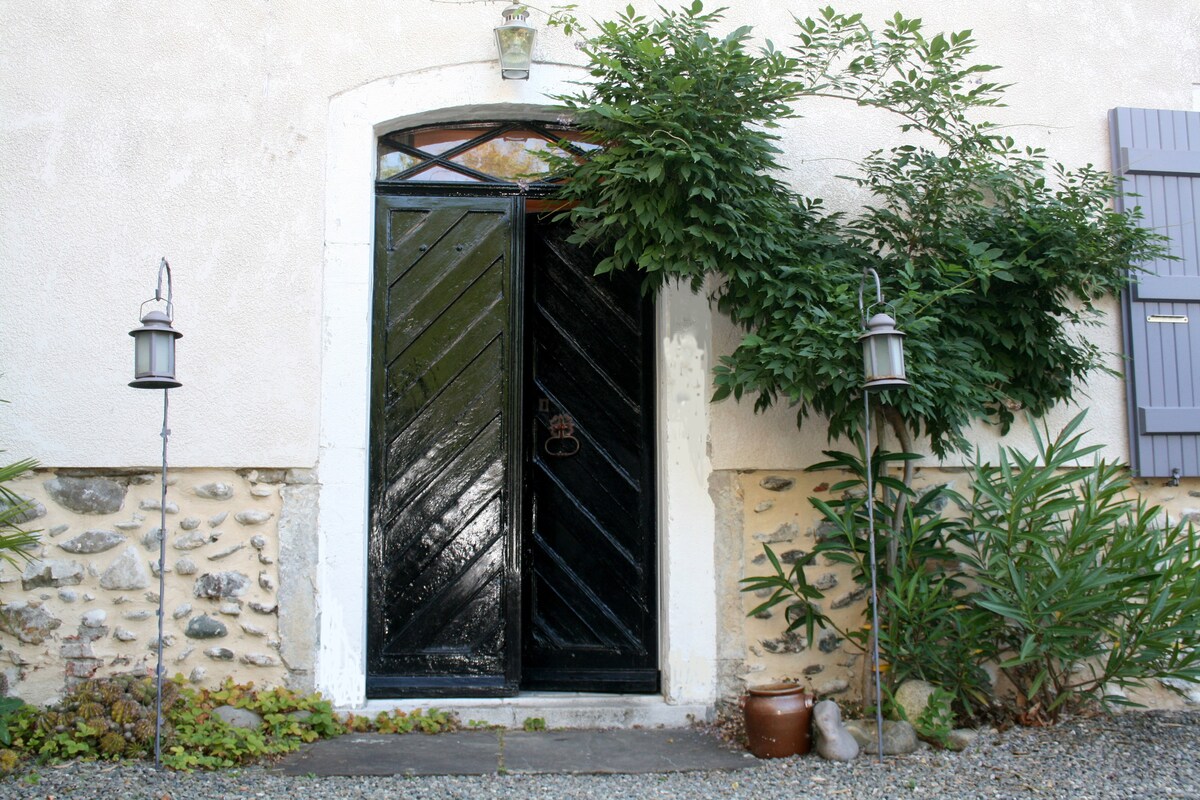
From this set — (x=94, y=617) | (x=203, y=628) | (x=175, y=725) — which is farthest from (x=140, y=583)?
(x=175, y=725)

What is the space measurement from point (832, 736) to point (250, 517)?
2.53m

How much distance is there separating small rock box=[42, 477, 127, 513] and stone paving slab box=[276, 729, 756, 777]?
1.33m

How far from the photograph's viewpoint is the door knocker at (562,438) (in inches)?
181

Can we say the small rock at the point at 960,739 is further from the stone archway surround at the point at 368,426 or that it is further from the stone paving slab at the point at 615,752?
the stone archway surround at the point at 368,426

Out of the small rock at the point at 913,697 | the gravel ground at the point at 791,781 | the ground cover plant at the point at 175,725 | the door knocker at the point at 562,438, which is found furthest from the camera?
the door knocker at the point at 562,438

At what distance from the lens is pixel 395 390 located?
443 cm

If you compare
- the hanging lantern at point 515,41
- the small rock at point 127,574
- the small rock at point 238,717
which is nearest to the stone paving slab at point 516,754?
the small rock at point 238,717

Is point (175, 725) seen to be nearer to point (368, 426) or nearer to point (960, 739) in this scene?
point (368, 426)

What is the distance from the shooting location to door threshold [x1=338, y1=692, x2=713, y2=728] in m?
4.19

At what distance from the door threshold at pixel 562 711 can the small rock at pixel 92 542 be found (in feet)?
4.12

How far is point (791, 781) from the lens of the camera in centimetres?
354

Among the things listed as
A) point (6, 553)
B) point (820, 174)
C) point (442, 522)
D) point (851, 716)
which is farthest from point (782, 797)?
point (6, 553)

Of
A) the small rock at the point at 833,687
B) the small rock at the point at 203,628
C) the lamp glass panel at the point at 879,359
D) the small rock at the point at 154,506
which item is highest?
the lamp glass panel at the point at 879,359

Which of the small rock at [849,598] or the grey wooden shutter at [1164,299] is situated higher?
the grey wooden shutter at [1164,299]
